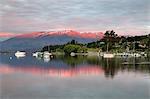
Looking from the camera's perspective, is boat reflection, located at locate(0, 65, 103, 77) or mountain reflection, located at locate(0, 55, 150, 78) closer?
boat reflection, located at locate(0, 65, 103, 77)

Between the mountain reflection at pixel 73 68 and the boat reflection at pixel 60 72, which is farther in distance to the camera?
the mountain reflection at pixel 73 68

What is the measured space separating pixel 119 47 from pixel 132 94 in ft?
151

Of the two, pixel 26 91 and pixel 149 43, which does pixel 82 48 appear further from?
pixel 26 91

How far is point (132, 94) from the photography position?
1084cm

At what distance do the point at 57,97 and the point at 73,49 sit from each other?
51.4m

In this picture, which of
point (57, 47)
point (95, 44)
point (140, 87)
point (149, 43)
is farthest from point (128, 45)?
point (140, 87)

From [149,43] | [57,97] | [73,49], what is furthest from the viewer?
[73,49]

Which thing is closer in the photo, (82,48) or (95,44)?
(82,48)

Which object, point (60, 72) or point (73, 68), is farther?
point (73, 68)

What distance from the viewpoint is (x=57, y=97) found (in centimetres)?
1030

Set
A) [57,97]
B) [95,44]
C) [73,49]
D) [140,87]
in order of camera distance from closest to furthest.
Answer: [57,97] < [140,87] < [73,49] < [95,44]

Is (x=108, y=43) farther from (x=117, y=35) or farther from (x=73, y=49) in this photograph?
(x=73, y=49)

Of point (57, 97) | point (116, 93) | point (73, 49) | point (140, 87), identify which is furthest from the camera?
point (73, 49)

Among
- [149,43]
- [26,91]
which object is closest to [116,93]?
[26,91]
